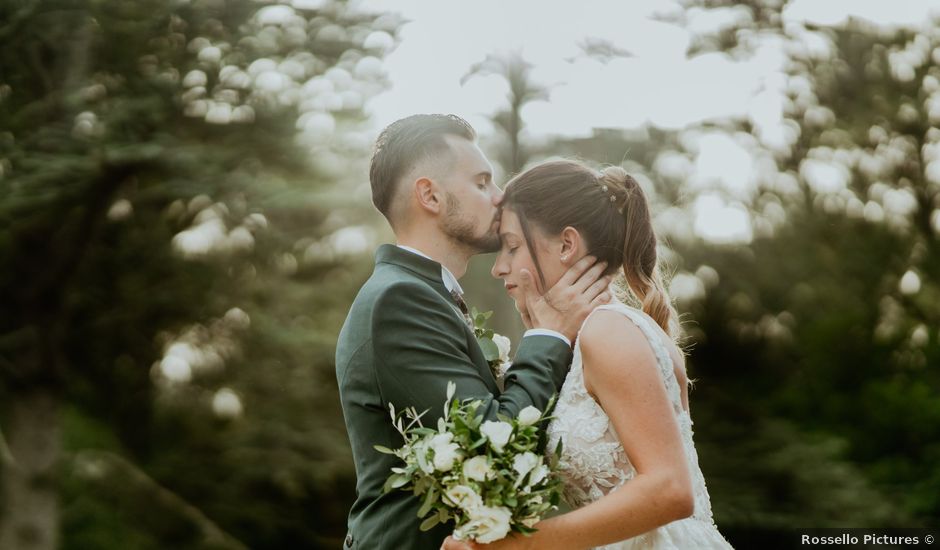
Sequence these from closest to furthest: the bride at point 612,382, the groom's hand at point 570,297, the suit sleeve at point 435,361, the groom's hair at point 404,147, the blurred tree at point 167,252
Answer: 1. the bride at point 612,382
2. the suit sleeve at point 435,361
3. the groom's hand at point 570,297
4. the groom's hair at point 404,147
5. the blurred tree at point 167,252

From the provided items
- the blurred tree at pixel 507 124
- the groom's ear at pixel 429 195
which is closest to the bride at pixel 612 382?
the groom's ear at pixel 429 195

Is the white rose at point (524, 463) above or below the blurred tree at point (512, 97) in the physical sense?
above

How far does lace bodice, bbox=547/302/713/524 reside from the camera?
2.71 m

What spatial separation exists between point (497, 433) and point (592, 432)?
0.39m

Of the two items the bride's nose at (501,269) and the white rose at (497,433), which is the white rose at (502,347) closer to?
the bride's nose at (501,269)

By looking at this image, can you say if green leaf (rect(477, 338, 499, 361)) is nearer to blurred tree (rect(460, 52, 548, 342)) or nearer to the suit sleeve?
the suit sleeve

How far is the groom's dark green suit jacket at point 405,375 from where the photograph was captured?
264cm

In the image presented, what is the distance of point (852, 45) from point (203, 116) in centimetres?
768

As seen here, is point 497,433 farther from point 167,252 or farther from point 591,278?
point 167,252

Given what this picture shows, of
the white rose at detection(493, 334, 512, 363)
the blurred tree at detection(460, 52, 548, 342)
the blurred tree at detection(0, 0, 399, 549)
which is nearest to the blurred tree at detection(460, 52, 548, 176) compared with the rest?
the blurred tree at detection(460, 52, 548, 342)

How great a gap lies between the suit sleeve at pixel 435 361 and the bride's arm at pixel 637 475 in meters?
0.22

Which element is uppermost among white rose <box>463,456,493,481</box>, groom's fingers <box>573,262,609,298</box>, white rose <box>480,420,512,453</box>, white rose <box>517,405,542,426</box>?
groom's fingers <box>573,262,609,298</box>

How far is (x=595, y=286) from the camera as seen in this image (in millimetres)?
2953

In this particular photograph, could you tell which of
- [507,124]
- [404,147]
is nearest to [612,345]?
[404,147]
